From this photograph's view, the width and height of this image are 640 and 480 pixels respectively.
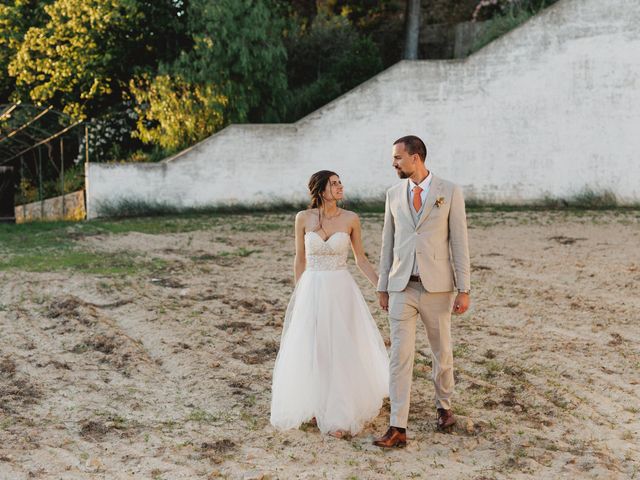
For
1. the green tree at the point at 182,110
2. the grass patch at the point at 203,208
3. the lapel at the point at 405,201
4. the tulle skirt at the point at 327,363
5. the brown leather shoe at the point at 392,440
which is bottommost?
the brown leather shoe at the point at 392,440

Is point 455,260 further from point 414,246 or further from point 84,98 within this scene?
point 84,98

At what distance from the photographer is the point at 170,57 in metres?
22.9

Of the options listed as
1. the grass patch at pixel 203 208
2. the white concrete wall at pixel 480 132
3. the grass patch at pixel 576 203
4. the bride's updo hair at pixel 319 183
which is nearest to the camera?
the bride's updo hair at pixel 319 183

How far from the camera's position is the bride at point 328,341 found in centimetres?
618

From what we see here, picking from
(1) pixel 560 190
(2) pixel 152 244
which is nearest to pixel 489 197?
(1) pixel 560 190

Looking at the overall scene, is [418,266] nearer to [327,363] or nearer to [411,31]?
[327,363]

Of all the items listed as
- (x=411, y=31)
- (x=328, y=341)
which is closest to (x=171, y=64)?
(x=411, y=31)

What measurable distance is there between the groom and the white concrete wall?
1430 centimetres

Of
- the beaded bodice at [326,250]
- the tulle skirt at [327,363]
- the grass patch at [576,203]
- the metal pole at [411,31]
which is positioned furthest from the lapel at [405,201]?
the metal pole at [411,31]

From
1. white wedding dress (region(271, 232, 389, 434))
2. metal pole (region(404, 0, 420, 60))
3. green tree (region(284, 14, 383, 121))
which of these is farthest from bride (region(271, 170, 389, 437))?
metal pole (region(404, 0, 420, 60))

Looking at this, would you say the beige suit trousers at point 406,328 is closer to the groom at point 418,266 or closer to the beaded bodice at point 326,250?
the groom at point 418,266

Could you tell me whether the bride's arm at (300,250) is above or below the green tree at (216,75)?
below

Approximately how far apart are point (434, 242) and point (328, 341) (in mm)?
1129

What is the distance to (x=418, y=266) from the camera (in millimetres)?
5707
